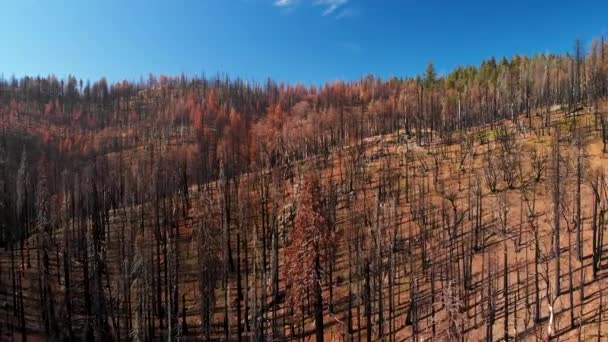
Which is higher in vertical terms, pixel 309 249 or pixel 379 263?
pixel 309 249

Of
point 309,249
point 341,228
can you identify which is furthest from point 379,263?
point 341,228

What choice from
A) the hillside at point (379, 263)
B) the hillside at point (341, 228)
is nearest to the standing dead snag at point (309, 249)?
the hillside at point (341, 228)

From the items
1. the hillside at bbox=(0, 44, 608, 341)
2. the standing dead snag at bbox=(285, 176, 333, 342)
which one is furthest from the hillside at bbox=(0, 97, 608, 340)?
the standing dead snag at bbox=(285, 176, 333, 342)

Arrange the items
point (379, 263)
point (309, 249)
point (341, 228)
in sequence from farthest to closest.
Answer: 1. point (341, 228)
2. point (379, 263)
3. point (309, 249)

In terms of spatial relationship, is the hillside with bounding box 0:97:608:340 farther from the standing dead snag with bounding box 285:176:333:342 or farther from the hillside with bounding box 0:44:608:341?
the standing dead snag with bounding box 285:176:333:342

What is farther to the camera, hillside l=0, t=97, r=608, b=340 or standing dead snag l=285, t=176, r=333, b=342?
hillside l=0, t=97, r=608, b=340

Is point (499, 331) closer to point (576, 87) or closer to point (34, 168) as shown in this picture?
point (576, 87)

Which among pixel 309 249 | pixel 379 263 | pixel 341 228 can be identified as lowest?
pixel 341 228

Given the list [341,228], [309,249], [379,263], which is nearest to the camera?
[309,249]

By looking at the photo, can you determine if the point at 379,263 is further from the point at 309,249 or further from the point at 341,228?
the point at 341,228

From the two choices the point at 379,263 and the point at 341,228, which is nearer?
the point at 379,263
